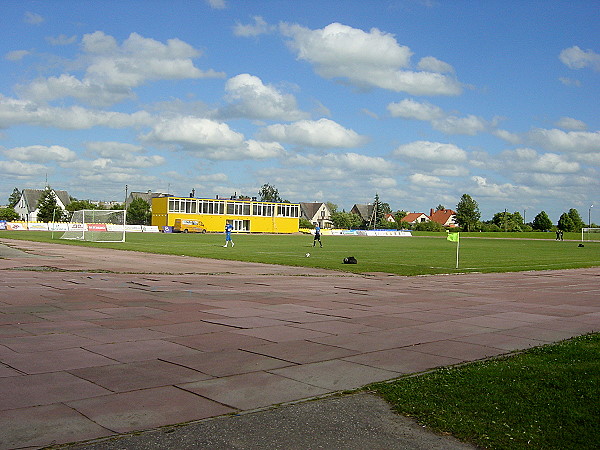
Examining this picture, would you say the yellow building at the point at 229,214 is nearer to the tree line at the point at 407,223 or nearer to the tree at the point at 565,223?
the tree line at the point at 407,223

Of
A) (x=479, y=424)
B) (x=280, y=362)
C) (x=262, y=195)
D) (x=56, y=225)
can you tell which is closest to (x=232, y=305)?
(x=280, y=362)

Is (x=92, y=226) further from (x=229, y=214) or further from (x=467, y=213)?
(x=467, y=213)

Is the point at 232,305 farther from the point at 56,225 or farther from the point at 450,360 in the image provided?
the point at 56,225

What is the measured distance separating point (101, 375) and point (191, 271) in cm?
1665

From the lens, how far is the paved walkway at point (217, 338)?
6535 mm

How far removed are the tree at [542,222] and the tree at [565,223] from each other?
286 centimetres

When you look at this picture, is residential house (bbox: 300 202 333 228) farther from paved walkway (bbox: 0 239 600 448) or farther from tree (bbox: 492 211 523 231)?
paved walkway (bbox: 0 239 600 448)

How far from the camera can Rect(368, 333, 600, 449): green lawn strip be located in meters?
5.54

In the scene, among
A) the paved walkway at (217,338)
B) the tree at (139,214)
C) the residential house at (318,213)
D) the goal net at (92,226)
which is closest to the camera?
the paved walkway at (217,338)

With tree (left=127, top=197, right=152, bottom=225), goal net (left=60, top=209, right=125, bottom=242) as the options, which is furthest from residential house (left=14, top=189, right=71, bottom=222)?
goal net (left=60, top=209, right=125, bottom=242)

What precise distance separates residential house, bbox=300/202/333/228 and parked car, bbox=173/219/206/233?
80.3 m

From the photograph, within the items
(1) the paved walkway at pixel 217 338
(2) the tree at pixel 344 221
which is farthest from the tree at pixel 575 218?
(1) the paved walkway at pixel 217 338

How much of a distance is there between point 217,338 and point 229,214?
104 meters

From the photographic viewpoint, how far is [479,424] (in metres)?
5.84
